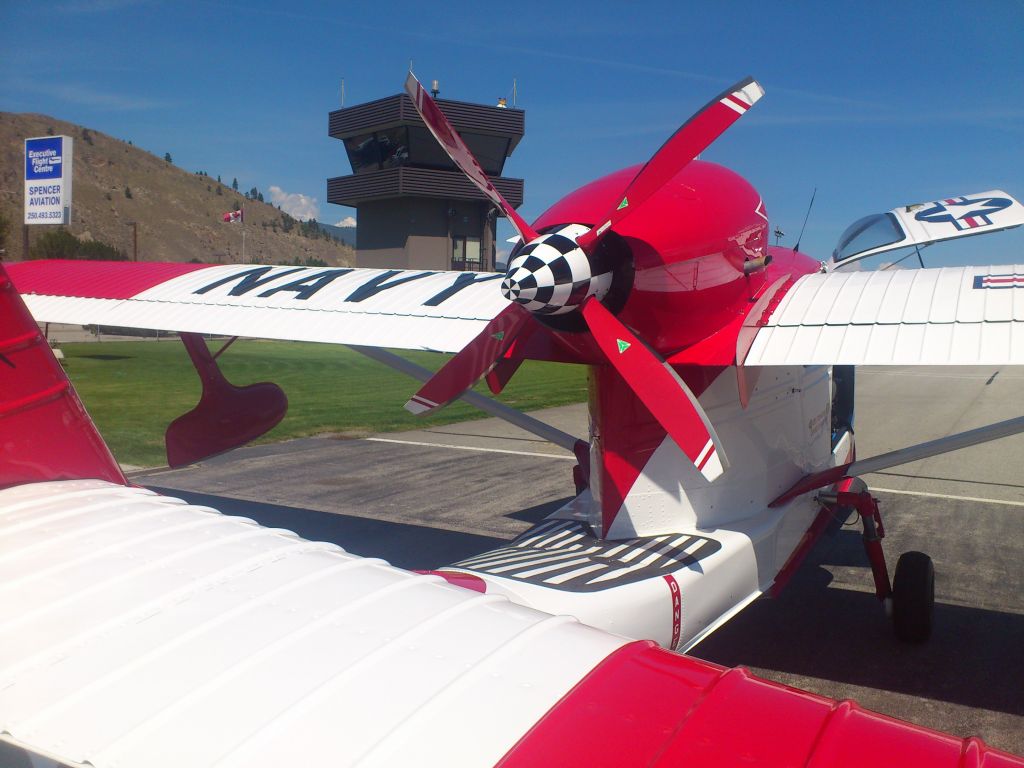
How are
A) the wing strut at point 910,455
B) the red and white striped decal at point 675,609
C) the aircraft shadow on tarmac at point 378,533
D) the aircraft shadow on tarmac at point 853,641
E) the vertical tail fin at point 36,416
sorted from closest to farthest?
the vertical tail fin at point 36,416 → the red and white striped decal at point 675,609 → the aircraft shadow on tarmac at point 853,641 → the wing strut at point 910,455 → the aircraft shadow on tarmac at point 378,533

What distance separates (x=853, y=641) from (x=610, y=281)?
150 inches

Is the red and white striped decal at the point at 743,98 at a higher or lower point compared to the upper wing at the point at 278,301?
higher

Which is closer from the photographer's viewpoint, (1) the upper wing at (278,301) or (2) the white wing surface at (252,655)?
(2) the white wing surface at (252,655)

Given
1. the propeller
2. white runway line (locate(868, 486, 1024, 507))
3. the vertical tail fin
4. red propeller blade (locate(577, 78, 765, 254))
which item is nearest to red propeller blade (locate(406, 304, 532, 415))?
the propeller

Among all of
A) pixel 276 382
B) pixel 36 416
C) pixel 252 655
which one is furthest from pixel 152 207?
pixel 252 655

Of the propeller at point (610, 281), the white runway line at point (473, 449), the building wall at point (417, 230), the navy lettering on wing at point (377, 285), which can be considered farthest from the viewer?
the building wall at point (417, 230)

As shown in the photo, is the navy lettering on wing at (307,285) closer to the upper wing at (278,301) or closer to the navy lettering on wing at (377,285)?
the upper wing at (278,301)

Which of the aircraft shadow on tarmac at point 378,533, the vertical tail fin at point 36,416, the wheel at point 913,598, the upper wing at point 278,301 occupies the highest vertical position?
the upper wing at point 278,301

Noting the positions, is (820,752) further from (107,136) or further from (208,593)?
(107,136)

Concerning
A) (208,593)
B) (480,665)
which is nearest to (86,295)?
(208,593)

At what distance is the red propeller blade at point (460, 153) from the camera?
470 centimetres

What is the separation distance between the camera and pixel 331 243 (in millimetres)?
114062

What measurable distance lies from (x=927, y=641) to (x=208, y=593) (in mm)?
6175

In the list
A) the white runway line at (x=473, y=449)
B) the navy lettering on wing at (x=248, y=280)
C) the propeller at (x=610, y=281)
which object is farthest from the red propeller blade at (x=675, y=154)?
the white runway line at (x=473, y=449)
